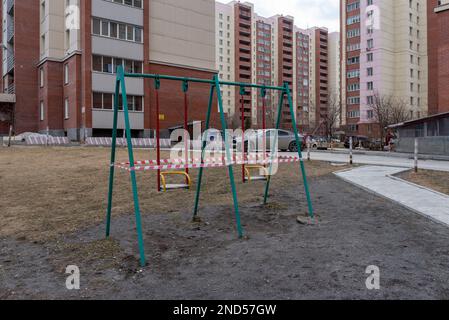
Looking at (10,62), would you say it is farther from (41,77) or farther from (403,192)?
(403,192)

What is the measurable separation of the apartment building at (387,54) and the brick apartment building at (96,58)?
39883mm

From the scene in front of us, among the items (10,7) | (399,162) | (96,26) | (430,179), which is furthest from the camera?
(10,7)

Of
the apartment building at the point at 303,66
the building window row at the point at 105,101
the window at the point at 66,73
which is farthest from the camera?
the apartment building at the point at 303,66

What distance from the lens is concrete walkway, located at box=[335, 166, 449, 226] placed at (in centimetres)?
694

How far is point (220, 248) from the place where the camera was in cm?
491

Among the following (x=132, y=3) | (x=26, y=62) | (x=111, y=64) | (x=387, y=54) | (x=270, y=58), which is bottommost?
(x=111, y=64)

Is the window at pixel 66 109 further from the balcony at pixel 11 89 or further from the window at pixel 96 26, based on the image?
the balcony at pixel 11 89

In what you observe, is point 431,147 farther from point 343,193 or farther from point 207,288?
point 207,288

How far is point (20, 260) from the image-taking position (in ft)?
14.8

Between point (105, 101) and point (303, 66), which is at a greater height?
point (303, 66)

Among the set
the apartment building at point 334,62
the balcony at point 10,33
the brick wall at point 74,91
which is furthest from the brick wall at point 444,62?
the apartment building at point 334,62

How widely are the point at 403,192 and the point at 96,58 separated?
97.7 ft

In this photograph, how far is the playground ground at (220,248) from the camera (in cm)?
360

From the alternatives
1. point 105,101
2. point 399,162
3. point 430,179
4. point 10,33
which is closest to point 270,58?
point 10,33
